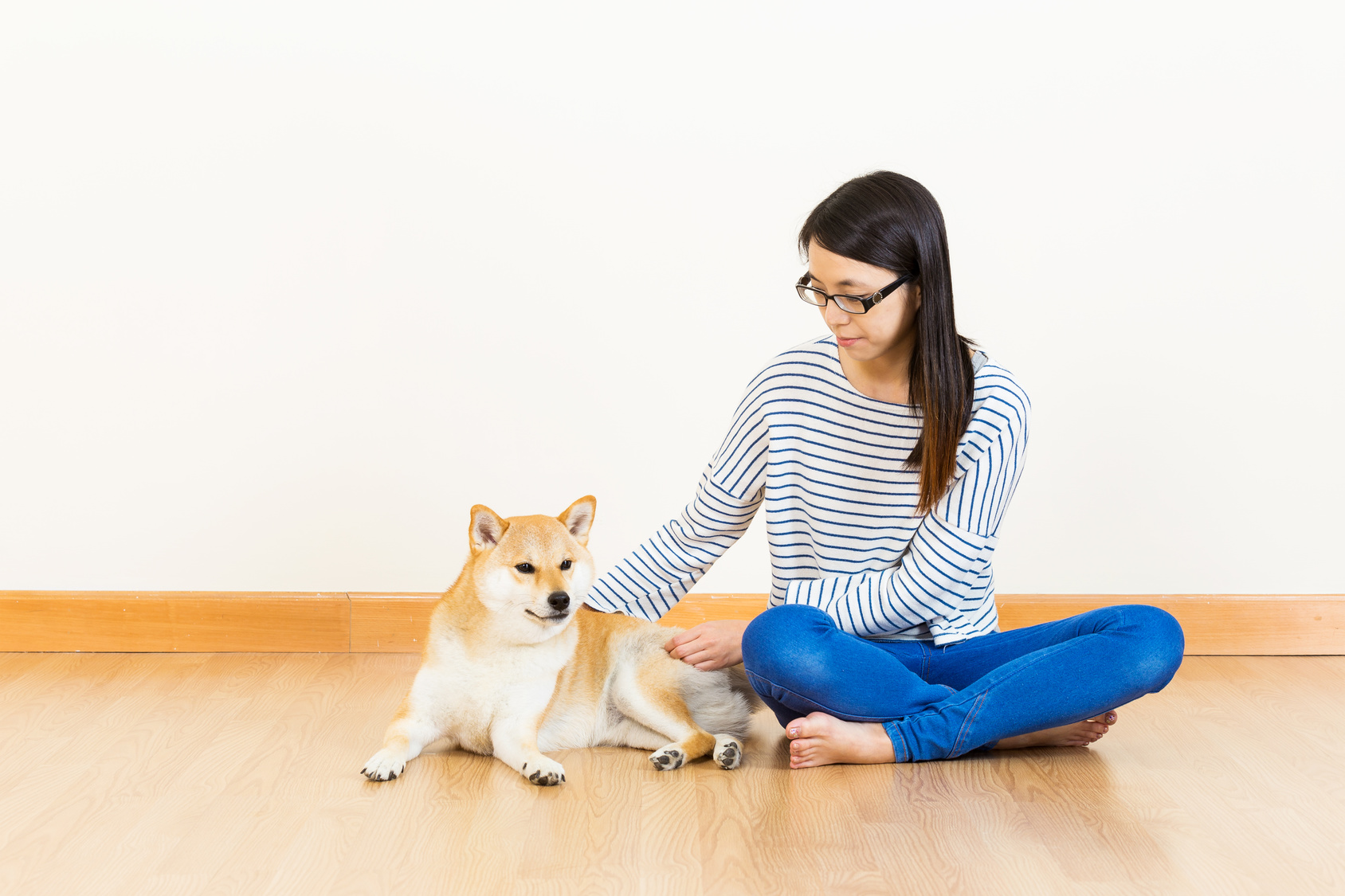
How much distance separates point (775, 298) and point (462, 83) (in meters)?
0.89

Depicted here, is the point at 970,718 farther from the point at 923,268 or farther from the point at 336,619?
the point at 336,619

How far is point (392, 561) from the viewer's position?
8.52 ft

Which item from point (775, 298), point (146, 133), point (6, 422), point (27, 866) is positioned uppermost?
point (146, 133)

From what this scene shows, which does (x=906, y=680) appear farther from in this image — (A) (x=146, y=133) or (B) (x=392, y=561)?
(A) (x=146, y=133)

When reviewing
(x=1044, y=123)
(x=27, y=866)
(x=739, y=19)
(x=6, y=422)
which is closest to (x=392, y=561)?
(x=6, y=422)

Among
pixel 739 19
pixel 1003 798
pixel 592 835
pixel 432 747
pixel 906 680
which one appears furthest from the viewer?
pixel 739 19

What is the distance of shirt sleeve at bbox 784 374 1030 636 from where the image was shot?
1.75m

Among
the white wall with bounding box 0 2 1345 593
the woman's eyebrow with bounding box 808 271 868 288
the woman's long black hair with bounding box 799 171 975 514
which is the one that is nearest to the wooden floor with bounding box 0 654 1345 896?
the woman's long black hair with bounding box 799 171 975 514

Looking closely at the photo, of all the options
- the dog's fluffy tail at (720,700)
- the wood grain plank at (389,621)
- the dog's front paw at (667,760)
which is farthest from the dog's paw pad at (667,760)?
the wood grain plank at (389,621)

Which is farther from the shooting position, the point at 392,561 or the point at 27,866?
the point at 392,561

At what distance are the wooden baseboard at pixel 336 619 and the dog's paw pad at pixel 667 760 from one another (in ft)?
2.88

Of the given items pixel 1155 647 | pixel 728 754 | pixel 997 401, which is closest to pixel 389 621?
pixel 728 754

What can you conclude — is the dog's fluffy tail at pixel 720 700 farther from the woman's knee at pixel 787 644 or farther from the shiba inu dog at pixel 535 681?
the woman's knee at pixel 787 644

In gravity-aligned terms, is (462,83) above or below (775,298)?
above
